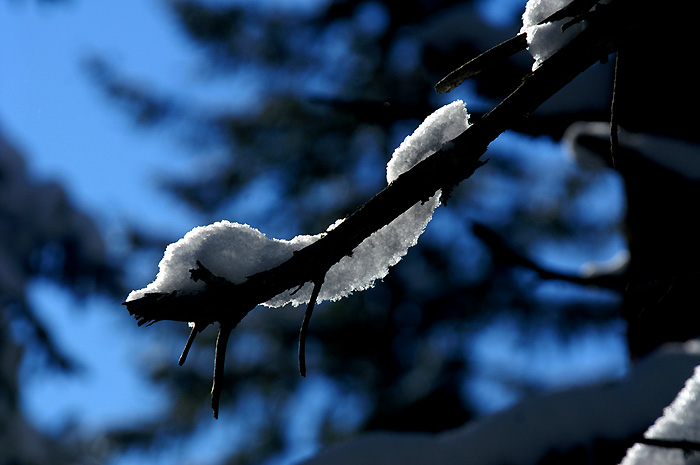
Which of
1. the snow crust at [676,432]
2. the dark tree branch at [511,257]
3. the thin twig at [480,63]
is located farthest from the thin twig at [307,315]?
the snow crust at [676,432]

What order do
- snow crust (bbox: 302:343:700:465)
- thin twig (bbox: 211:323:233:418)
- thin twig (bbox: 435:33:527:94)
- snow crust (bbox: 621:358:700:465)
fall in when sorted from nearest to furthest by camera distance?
1. thin twig (bbox: 211:323:233:418)
2. thin twig (bbox: 435:33:527:94)
3. snow crust (bbox: 621:358:700:465)
4. snow crust (bbox: 302:343:700:465)

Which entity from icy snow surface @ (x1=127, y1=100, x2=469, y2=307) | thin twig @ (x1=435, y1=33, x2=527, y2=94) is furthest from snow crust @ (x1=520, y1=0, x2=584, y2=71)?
icy snow surface @ (x1=127, y1=100, x2=469, y2=307)

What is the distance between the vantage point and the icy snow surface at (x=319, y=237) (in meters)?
0.64

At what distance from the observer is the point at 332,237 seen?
604 mm

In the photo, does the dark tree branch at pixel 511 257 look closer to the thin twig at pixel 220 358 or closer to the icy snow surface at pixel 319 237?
the icy snow surface at pixel 319 237

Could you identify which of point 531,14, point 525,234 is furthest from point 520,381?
point 531,14

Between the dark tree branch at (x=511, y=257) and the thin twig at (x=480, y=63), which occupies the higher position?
the thin twig at (x=480, y=63)

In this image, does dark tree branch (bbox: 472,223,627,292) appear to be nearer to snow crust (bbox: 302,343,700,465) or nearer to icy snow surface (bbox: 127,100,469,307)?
icy snow surface (bbox: 127,100,469,307)

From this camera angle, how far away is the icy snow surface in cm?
64

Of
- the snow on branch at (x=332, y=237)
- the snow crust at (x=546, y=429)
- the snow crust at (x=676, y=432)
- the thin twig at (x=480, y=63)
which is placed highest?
the thin twig at (x=480, y=63)

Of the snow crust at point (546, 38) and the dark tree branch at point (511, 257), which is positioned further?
the dark tree branch at point (511, 257)

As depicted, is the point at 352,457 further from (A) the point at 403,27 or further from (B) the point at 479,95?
(A) the point at 403,27

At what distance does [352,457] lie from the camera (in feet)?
4.32

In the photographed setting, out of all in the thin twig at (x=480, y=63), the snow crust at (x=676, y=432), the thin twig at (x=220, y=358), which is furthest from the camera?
the snow crust at (x=676, y=432)
